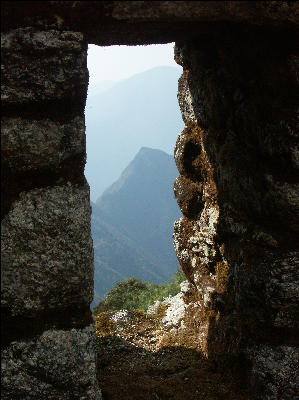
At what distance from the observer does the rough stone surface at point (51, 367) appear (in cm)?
215

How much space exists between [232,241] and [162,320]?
1843 mm

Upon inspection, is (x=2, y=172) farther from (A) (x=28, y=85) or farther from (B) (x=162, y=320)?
(B) (x=162, y=320)

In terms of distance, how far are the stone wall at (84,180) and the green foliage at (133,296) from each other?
3.58 metres

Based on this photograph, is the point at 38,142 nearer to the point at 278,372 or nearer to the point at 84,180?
the point at 84,180

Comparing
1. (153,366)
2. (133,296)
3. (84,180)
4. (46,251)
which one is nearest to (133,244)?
(133,296)

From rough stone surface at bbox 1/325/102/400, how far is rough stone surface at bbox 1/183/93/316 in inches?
7.1

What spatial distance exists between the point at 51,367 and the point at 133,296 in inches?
217

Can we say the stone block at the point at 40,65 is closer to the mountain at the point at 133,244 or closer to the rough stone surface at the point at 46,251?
the rough stone surface at the point at 46,251

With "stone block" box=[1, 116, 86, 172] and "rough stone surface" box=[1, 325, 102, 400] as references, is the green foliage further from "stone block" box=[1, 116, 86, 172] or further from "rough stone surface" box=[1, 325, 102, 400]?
"stone block" box=[1, 116, 86, 172]

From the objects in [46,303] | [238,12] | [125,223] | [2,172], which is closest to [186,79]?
[238,12]

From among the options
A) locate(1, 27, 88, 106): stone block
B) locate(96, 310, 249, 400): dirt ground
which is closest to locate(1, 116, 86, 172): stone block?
locate(1, 27, 88, 106): stone block

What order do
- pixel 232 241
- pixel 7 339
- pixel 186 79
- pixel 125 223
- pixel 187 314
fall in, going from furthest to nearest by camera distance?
pixel 125 223
pixel 187 314
pixel 186 79
pixel 232 241
pixel 7 339

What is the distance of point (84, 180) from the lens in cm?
232

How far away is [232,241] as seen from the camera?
10.4 ft
